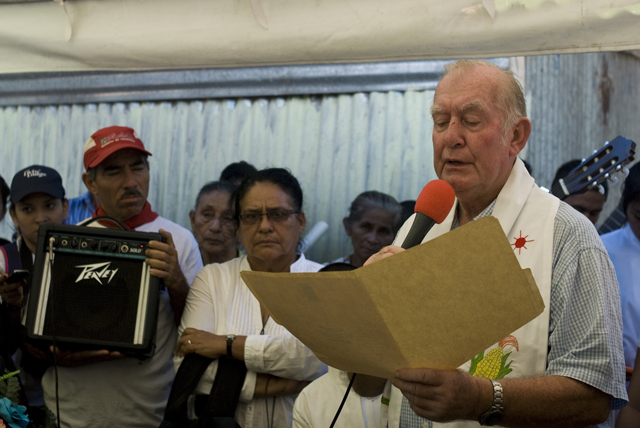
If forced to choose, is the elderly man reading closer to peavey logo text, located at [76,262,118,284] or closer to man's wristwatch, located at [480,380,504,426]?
man's wristwatch, located at [480,380,504,426]

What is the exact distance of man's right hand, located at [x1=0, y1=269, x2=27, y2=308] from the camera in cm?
281

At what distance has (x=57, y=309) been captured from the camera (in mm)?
2586

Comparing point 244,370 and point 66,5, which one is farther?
point 66,5

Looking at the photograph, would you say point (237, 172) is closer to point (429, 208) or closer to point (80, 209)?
point (80, 209)

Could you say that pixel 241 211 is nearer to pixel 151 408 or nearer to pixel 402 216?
pixel 151 408

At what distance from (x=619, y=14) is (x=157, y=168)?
12.1 feet

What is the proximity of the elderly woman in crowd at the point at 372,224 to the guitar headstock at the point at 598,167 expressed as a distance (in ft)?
3.23

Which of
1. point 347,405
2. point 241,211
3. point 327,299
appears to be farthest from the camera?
point 241,211

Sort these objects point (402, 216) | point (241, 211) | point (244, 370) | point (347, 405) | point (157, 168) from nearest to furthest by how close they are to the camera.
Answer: point (347, 405) < point (244, 370) < point (241, 211) < point (402, 216) < point (157, 168)

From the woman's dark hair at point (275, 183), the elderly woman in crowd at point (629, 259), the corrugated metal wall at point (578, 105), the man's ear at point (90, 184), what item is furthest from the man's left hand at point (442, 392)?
the corrugated metal wall at point (578, 105)

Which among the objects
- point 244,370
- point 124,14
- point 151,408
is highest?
point 124,14

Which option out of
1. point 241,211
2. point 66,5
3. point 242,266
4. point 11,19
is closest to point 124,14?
point 66,5

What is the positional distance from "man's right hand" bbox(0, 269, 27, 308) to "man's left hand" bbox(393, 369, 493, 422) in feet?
6.77

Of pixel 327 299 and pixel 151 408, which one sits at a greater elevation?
pixel 327 299
